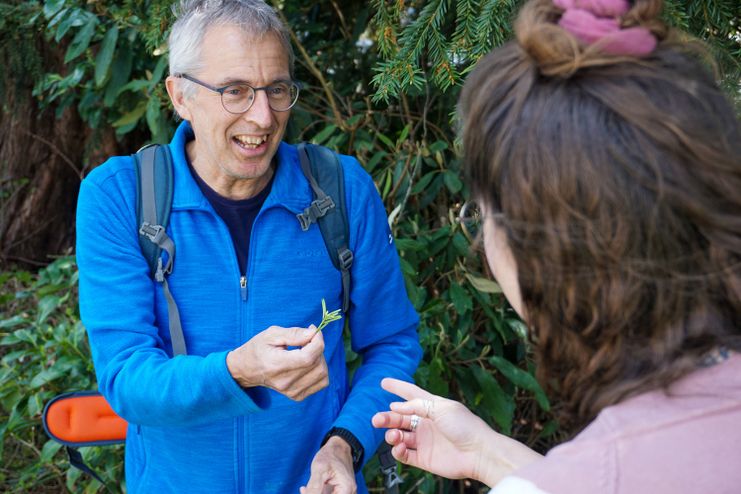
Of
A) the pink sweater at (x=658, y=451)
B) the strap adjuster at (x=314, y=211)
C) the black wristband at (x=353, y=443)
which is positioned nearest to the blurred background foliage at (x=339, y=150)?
the strap adjuster at (x=314, y=211)

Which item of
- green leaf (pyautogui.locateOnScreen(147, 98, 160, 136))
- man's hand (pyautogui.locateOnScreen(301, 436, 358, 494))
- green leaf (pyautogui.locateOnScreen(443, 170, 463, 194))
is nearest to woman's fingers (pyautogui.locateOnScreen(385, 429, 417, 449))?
man's hand (pyautogui.locateOnScreen(301, 436, 358, 494))

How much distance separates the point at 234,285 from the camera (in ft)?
6.67

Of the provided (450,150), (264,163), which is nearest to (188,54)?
(264,163)

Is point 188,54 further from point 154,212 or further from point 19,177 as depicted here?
point 19,177

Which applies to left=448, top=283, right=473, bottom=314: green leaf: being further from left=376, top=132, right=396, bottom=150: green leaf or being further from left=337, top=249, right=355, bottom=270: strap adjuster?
left=337, top=249, right=355, bottom=270: strap adjuster

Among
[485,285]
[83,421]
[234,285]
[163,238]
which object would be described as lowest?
[83,421]

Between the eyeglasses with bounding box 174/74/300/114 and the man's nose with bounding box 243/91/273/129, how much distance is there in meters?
0.01

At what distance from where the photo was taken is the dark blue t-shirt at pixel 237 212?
6.92 feet

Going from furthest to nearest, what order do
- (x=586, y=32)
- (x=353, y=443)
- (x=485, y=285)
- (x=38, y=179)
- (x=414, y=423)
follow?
(x=38, y=179)
(x=485, y=285)
(x=353, y=443)
(x=414, y=423)
(x=586, y=32)

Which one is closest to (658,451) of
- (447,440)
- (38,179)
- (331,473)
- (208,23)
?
(447,440)

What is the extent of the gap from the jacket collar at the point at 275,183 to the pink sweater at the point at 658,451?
1.18m

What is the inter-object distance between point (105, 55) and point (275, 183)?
1.72 metres

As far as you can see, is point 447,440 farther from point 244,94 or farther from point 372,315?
point 244,94

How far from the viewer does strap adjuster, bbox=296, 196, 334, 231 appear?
212cm
